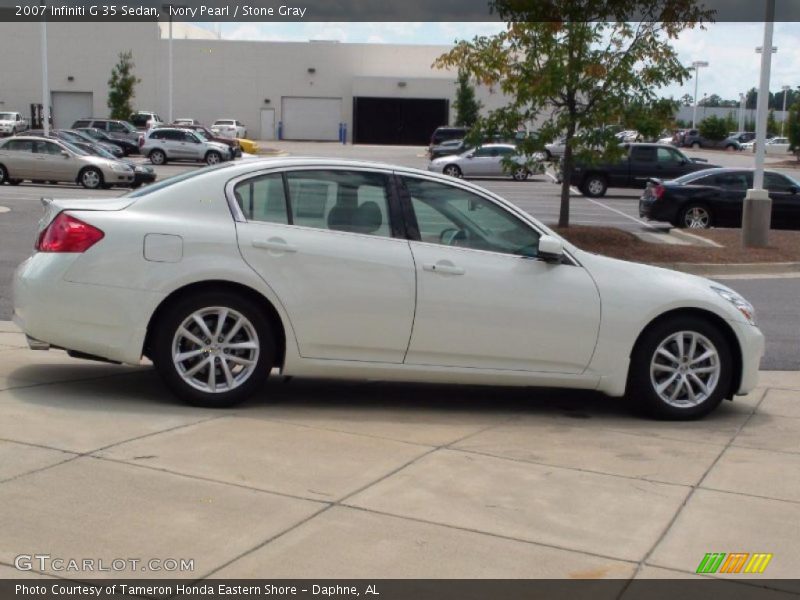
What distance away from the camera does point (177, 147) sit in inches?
1967

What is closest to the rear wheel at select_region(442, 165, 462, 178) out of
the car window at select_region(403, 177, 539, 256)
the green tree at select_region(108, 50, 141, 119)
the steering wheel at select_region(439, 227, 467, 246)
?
the green tree at select_region(108, 50, 141, 119)

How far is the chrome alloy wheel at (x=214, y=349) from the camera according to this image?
6.87 meters

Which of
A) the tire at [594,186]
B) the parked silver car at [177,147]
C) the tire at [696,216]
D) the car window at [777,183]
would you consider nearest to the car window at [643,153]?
the tire at [594,186]

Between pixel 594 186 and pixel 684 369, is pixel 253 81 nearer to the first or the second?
pixel 594 186

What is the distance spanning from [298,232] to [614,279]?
208 cm

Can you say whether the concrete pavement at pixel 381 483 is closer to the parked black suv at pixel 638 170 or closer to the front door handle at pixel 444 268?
the front door handle at pixel 444 268

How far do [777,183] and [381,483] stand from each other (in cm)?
2270

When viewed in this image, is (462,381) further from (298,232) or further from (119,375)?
(119,375)

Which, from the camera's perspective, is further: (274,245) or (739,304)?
(739,304)

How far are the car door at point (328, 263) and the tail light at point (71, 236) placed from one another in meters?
0.90

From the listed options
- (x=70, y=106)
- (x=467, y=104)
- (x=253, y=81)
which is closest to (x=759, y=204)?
(x=467, y=104)

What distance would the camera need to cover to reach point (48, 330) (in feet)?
22.7

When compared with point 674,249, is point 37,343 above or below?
above

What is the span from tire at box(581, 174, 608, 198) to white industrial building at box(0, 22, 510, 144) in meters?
44.7
